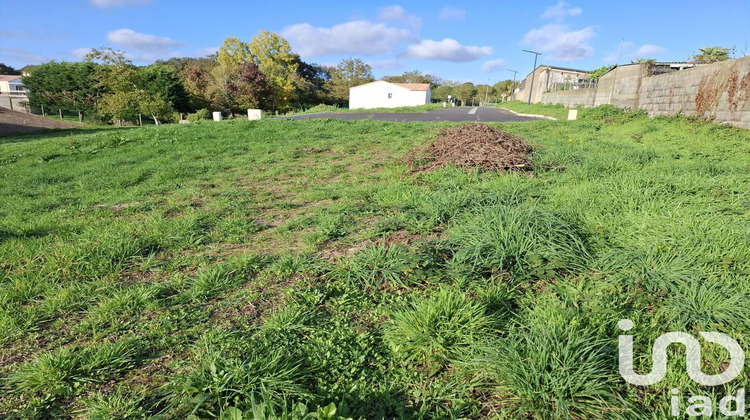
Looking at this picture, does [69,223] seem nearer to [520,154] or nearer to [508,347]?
[508,347]

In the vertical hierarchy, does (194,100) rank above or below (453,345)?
above

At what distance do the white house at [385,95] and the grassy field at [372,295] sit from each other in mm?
52034

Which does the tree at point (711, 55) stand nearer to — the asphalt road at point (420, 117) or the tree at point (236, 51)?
the asphalt road at point (420, 117)

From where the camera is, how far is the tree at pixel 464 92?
8806 cm

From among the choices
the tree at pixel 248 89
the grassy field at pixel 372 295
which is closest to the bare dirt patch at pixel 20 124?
the tree at pixel 248 89

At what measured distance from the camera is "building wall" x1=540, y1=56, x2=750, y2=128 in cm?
930

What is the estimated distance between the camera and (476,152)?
6559 mm

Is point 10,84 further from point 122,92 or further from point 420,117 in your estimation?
point 420,117

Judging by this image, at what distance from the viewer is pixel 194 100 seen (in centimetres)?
3488

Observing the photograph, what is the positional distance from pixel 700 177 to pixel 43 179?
10.8 meters

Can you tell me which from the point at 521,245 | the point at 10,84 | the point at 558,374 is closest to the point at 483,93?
the point at 10,84

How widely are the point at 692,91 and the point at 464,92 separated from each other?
3229 inches

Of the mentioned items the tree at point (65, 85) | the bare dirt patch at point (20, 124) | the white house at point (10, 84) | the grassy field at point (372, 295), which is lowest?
the grassy field at point (372, 295)

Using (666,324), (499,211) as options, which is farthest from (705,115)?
(666,324)
